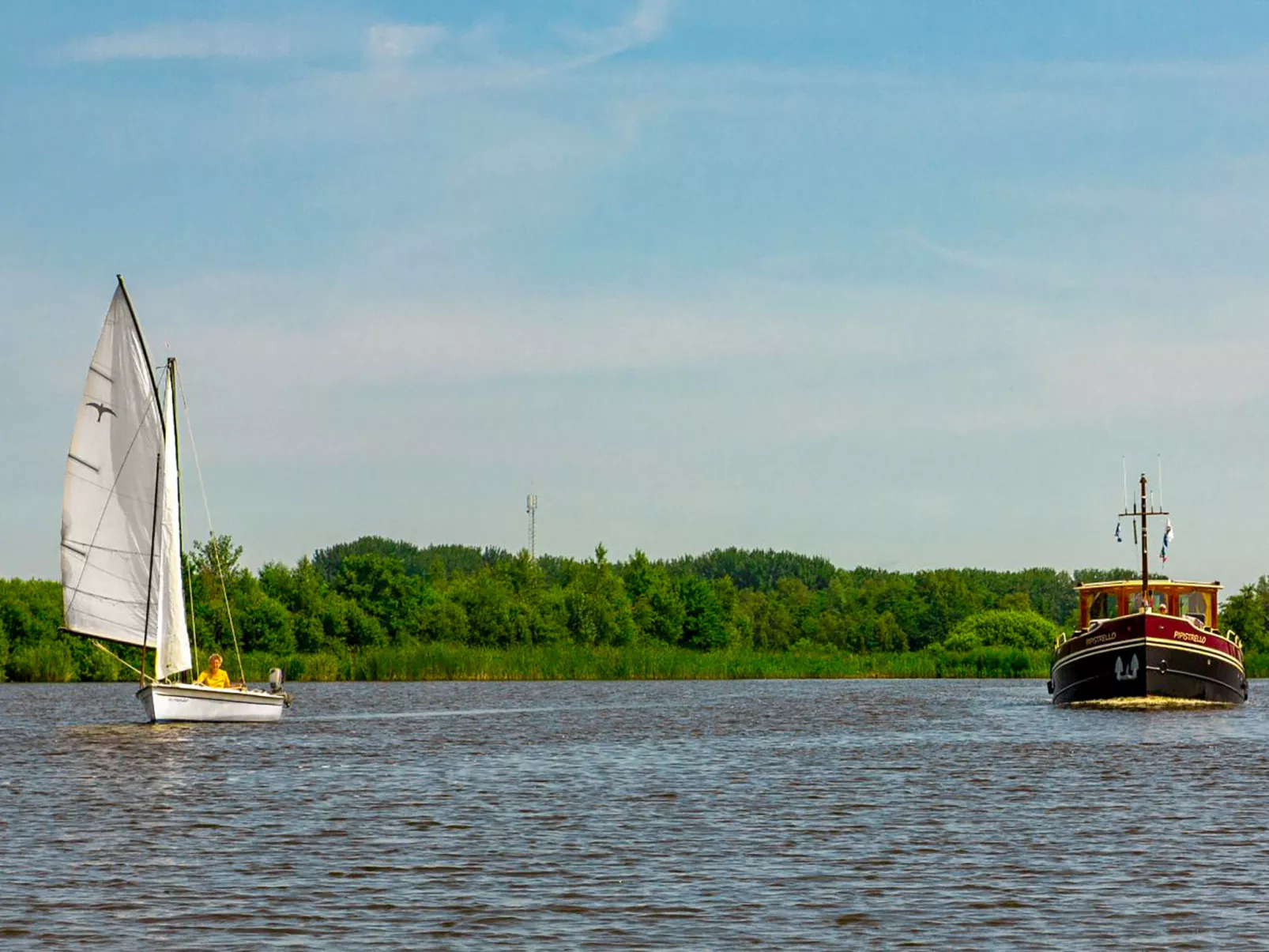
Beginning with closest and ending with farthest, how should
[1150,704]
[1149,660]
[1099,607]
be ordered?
[1149,660]
[1150,704]
[1099,607]

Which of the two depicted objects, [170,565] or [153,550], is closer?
[153,550]

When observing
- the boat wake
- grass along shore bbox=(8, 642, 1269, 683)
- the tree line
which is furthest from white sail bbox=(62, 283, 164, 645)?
the tree line

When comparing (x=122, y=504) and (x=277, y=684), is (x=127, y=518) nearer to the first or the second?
(x=122, y=504)

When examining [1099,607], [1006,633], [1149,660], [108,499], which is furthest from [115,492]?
[1006,633]

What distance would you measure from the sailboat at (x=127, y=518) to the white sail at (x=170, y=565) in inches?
1.4

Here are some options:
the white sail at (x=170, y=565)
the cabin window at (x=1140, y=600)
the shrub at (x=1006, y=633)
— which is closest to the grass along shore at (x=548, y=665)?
the cabin window at (x=1140, y=600)

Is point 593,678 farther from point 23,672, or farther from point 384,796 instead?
point 384,796

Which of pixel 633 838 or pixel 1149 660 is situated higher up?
pixel 1149 660

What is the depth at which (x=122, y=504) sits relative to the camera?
182 ft

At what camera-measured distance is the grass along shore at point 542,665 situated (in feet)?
341

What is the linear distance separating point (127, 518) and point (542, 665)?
51876mm

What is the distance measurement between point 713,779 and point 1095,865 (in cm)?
1482

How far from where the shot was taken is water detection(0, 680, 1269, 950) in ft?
63.3

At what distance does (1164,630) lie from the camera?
65.3 metres
